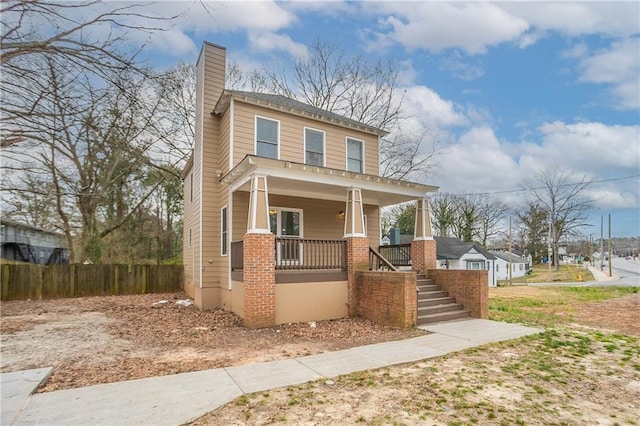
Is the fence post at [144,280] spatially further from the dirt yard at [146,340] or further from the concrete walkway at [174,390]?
the concrete walkway at [174,390]

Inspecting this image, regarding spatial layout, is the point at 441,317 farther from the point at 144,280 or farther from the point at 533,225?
the point at 533,225

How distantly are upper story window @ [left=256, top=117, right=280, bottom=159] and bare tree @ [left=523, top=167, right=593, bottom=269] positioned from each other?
3562cm

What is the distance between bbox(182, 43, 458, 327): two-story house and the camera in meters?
8.09

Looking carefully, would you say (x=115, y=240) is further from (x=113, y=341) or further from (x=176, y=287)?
(x=113, y=341)

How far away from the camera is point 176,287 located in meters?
15.7

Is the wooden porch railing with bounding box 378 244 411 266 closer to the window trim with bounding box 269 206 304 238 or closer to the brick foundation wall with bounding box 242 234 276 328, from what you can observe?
the window trim with bounding box 269 206 304 238

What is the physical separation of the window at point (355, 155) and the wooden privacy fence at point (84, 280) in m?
9.49

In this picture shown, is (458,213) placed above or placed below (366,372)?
above

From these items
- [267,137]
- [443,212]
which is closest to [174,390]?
[267,137]

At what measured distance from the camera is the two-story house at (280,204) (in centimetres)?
809

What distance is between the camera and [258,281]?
25.9 feet

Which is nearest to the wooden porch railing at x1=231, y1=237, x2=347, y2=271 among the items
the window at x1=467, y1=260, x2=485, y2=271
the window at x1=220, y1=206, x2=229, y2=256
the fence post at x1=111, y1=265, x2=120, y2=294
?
the window at x1=220, y1=206, x2=229, y2=256

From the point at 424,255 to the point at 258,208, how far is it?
5534mm

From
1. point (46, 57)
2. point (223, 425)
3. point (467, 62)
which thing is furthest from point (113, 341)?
point (467, 62)
